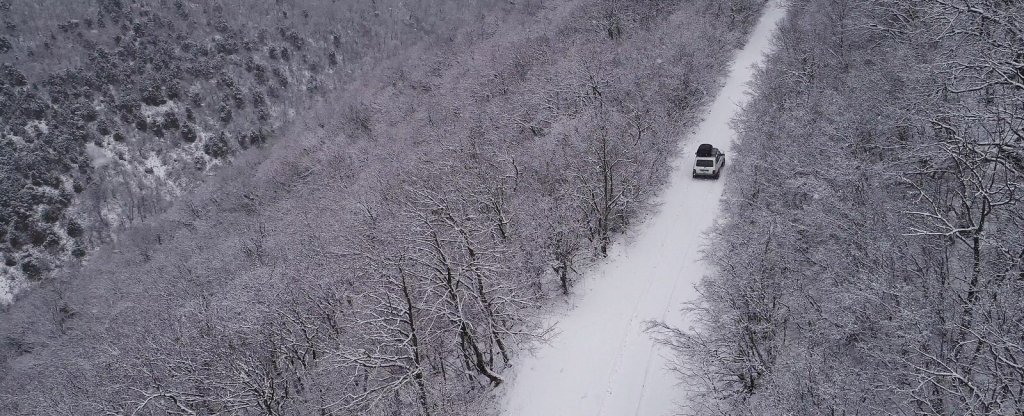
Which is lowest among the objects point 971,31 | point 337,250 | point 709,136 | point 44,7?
point 337,250

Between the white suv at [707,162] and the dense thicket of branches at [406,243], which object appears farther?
the white suv at [707,162]

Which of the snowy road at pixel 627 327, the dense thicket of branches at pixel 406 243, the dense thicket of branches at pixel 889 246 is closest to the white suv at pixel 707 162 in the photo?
the snowy road at pixel 627 327

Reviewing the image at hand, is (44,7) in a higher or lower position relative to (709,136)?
higher

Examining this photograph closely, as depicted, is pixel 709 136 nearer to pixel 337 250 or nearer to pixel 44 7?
pixel 337 250

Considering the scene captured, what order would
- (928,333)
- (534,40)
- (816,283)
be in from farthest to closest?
1. (534,40)
2. (816,283)
3. (928,333)

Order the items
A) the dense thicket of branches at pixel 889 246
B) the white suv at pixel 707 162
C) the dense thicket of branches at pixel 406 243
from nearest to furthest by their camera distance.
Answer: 1. the dense thicket of branches at pixel 889 246
2. the dense thicket of branches at pixel 406 243
3. the white suv at pixel 707 162

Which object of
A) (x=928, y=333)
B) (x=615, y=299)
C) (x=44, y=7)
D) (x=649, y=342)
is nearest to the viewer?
(x=928, y=333)

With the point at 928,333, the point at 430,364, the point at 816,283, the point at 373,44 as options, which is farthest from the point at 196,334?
the point at 373,44

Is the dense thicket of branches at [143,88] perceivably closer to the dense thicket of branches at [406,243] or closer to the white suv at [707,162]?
the dense thicket of branches at [406,243]

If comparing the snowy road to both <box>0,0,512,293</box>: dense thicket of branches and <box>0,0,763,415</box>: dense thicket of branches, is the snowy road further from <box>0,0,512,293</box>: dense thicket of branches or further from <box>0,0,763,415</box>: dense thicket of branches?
<box>0,0,512,293</box>: dense thicket of branches
